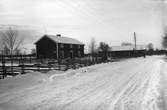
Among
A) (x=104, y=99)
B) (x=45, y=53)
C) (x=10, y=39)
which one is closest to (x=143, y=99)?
(x=104, y=99)

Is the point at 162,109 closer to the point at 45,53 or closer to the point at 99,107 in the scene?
the point at 99,107

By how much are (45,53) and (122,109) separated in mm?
45573

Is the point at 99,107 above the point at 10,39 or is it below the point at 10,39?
below

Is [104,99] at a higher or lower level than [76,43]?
lower

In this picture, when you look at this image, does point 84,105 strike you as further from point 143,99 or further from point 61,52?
point 61,52

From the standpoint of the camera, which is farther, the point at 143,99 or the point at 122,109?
the point at 143,99

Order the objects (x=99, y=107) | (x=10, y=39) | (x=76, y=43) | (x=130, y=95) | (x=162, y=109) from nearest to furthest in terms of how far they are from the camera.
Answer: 1. (x=162, y=109)
2. (x=99, y=107)
3. (x=130, y=95)
4. (x=76, y=43)
5. (x=10, y=39)

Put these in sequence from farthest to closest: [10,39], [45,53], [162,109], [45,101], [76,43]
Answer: [10,39] → [76,43] → [45,53] → [45,101] → [162,109]

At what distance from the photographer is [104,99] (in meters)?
7.84

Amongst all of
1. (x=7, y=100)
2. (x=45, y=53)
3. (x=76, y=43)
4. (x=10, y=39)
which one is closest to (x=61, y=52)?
(x=45, y=53)

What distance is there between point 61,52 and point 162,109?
46.4 m

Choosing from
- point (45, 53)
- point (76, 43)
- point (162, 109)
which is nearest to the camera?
point (162, 109)

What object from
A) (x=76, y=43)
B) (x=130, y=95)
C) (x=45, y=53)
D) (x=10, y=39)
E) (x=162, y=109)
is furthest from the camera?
(x=10, y=39)

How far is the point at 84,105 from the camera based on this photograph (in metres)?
7.00
